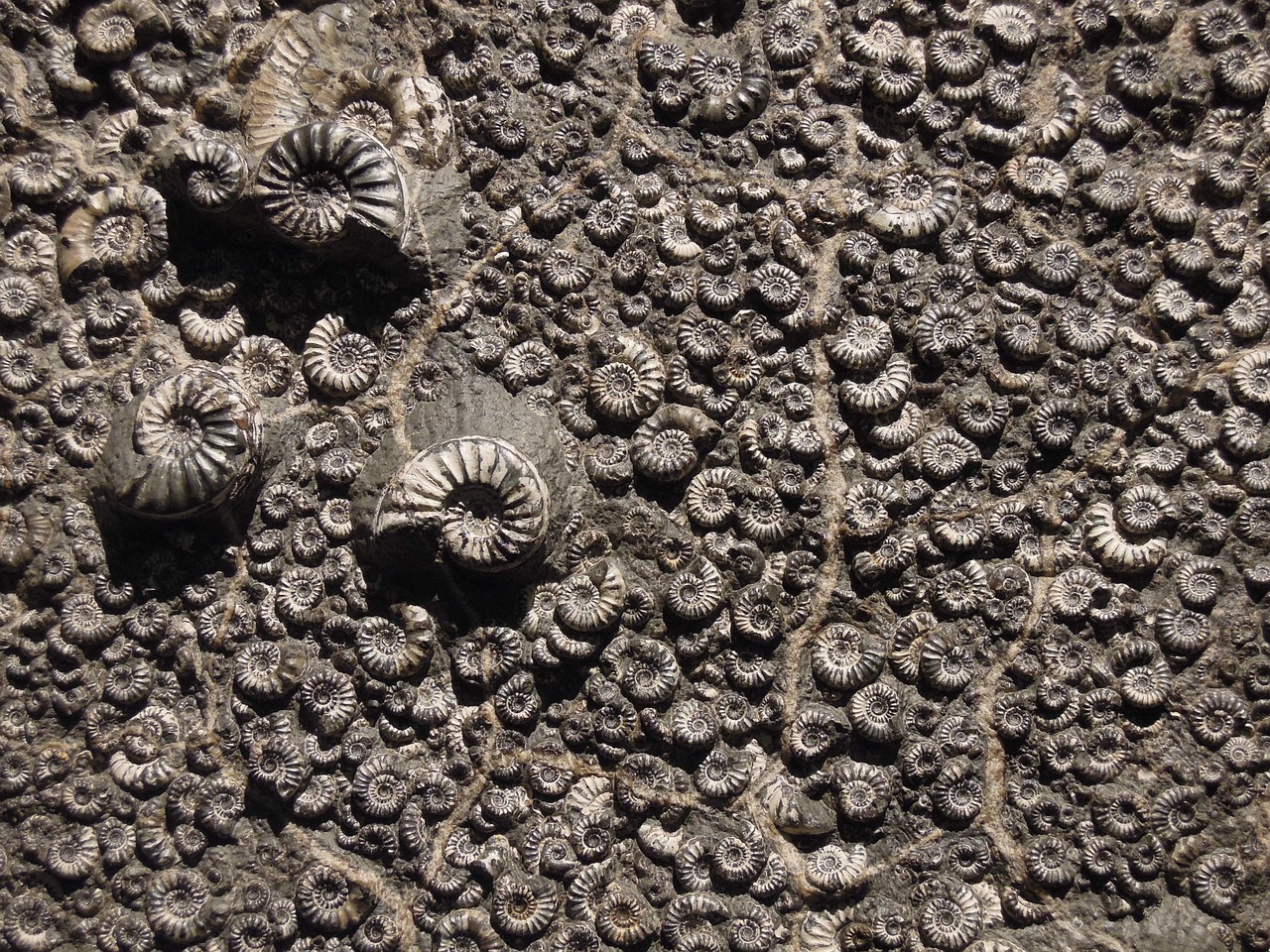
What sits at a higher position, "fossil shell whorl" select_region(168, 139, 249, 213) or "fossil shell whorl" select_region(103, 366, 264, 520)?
"fossil shell whorl" select_region(168, 139, 249, 213)

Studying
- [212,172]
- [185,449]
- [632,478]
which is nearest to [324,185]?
[212,172]

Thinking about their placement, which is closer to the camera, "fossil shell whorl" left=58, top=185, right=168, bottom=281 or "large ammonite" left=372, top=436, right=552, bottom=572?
"large ammonite" left=372, top=436, right=552, bottom=572

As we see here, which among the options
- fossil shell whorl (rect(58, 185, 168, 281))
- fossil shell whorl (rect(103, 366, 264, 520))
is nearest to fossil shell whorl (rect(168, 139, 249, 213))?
fossil shell whorl (rect(58, 185, 168, 281))

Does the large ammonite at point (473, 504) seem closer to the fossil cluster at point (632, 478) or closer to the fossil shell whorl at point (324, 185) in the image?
the fossil cluster at point (632, 478)

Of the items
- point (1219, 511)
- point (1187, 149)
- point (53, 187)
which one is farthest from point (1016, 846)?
point (53, 187)

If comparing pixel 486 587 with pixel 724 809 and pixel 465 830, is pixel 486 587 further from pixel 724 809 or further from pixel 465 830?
pixel 724 809

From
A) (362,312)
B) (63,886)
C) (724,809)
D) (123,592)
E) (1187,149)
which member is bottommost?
(63,886)

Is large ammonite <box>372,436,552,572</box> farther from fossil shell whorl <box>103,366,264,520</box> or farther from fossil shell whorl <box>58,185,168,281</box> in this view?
fossil shell whorl <box>58,185,168,281</box>
